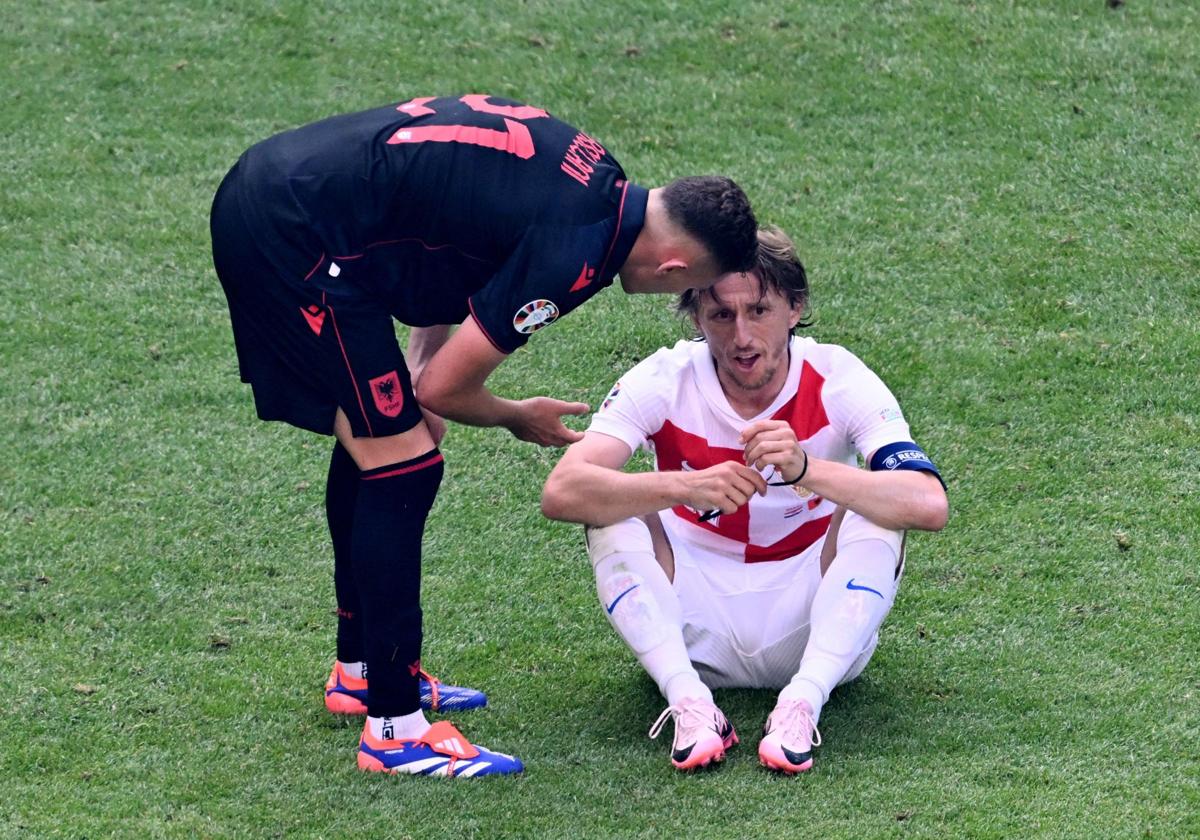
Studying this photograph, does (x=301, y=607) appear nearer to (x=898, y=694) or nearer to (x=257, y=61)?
(x=898, y=694)

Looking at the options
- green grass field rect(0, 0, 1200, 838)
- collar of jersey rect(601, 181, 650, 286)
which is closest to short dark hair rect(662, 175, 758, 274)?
collar of jersey rect(601, 181, 650, 286)

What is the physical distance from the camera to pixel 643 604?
4.42m

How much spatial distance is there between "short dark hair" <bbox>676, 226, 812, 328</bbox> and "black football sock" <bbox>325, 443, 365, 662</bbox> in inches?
41.3

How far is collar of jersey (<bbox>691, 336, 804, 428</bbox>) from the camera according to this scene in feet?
15.1

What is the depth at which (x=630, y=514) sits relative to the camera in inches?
173

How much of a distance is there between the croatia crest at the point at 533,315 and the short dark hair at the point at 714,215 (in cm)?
40

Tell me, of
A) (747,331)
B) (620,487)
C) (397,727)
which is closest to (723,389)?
(747,331)

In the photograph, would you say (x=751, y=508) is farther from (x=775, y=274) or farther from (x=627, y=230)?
(x=627, y=230)

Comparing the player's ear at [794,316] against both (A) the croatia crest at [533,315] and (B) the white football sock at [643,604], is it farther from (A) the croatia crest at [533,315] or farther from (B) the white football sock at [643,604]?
(A) the croatia crest at [533,315]

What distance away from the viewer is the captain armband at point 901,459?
4.36 meters

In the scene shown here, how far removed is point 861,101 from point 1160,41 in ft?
5.75

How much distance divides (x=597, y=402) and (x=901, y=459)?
233 cm

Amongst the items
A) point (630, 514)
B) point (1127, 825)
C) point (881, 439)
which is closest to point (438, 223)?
point (630, 514)

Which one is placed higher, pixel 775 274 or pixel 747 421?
pixel 775 274
